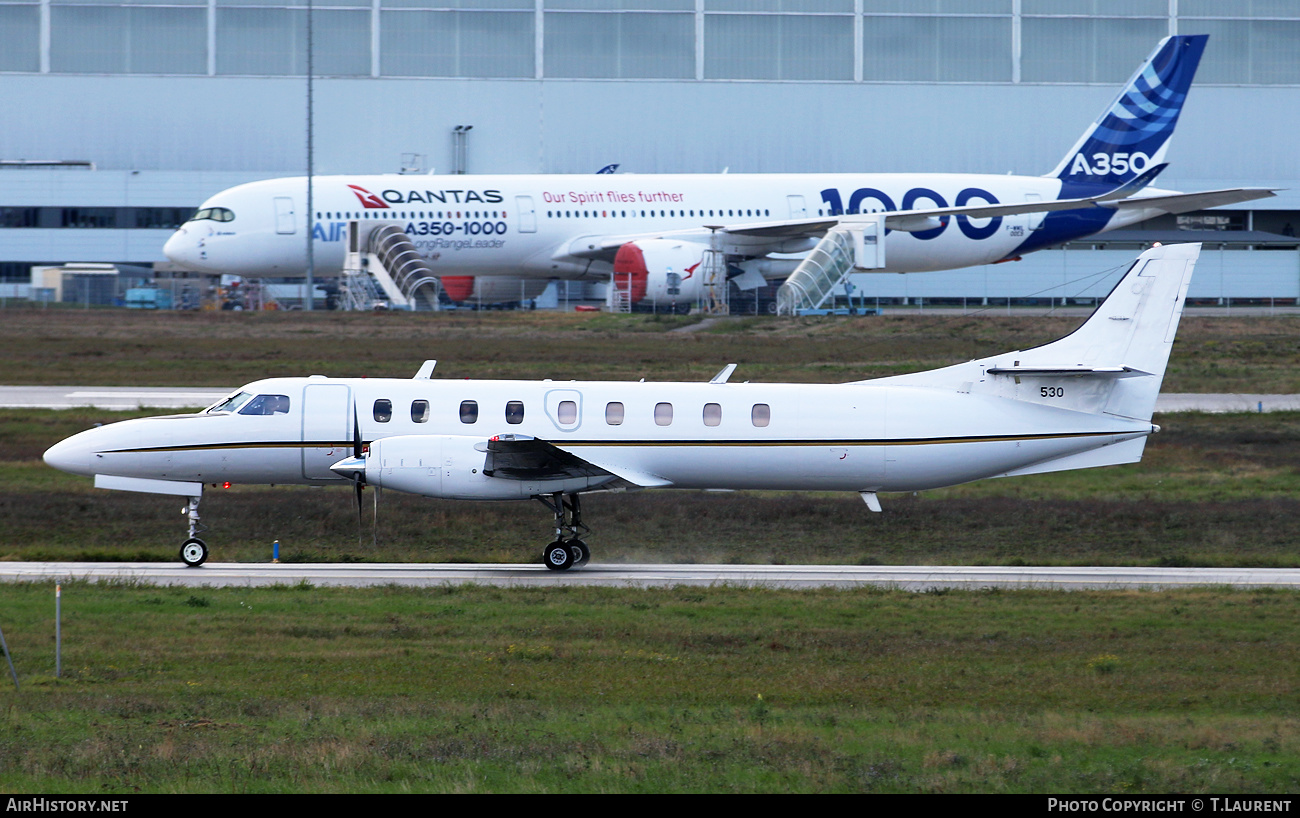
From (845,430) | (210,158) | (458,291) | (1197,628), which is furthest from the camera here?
(210,158)

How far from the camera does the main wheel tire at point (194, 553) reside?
21.7 m

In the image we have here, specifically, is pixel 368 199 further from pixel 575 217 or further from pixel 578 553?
pixel 578 553

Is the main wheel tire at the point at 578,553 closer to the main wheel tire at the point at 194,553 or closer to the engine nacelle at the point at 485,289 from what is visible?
the main wheel tire at the point at 194,553

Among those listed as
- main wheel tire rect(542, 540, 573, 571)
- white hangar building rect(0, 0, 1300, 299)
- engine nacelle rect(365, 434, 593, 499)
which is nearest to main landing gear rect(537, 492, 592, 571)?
main wheel tire rect(542, 540, 573, 571)

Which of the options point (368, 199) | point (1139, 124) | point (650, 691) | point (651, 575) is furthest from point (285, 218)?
point (650, 691)

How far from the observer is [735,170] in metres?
74.2

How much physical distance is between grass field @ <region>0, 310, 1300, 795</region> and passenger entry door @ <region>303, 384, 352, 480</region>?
7.39 feet

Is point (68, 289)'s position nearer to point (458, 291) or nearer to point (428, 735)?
point (458, 291)

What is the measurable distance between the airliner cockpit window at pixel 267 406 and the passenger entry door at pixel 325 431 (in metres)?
0.34

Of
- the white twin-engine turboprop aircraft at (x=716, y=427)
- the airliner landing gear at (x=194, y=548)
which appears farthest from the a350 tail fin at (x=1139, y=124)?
the airliner landing gear at (x=194, y=548)

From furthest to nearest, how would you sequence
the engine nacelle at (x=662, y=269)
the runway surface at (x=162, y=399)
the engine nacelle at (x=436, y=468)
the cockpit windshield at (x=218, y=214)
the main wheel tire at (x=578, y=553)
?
the engine nacelle at (x=662, y=269)
the cockpit windshield at (x=218, y=214)
the runway surface at (x=162, y=399)
the main wheel tire at (x=578, y=553)
the engine nacelle at (x=436, y=468)

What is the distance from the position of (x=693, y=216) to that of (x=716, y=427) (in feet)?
119
